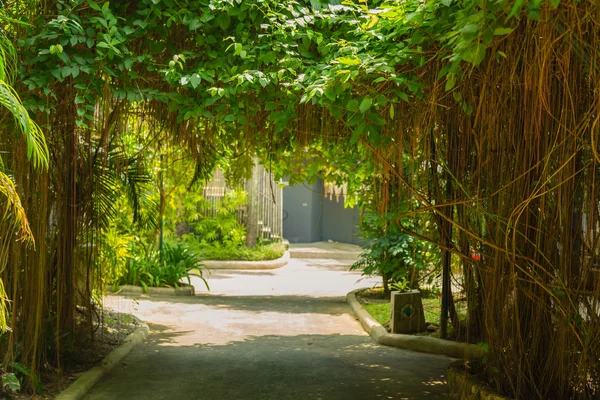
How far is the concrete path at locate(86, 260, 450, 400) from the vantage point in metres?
6.65

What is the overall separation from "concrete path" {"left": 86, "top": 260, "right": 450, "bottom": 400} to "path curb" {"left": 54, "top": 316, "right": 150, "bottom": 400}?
87mm

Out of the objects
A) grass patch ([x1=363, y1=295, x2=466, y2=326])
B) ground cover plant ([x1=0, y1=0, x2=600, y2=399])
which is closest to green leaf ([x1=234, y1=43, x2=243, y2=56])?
ground cover plant ([x1=0, y1=0, x2=600, y2=399])

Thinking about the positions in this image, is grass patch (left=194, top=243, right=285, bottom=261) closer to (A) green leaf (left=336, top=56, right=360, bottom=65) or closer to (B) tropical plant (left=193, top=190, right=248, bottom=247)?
(B) tropical plant (left=193, top=190, right=248, bottom=247)

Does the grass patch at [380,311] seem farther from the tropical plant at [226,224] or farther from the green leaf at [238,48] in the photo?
the tropical plant at [226,224]

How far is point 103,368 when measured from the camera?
7.12m

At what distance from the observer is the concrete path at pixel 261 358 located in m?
6.65

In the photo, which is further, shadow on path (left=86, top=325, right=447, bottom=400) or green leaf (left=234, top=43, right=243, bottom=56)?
shadow on path (left=86, top=325, right=447, bottom=400)

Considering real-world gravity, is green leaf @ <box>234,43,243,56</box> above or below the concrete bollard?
above

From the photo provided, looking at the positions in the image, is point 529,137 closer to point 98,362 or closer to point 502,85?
point 502,85

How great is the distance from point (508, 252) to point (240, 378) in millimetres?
3206

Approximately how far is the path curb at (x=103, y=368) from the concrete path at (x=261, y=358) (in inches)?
3.4

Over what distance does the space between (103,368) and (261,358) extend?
1761 millimetres

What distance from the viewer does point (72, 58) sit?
5.82 m

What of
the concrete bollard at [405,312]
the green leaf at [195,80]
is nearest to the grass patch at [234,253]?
the concrete bollard at [405,312]
